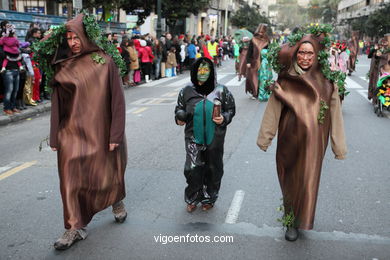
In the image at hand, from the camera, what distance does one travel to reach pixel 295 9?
15988cm

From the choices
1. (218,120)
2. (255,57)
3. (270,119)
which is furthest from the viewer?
(255,57)

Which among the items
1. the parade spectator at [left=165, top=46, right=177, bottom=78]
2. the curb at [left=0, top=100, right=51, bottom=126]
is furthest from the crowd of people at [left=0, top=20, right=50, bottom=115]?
the parade spectator at [left=165, top=46, right=177, bottom=78]

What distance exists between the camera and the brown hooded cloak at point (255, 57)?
13750mm

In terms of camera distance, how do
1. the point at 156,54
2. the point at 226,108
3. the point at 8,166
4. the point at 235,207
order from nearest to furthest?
the point at 226,108 < the point at 235,207 < the point at 8,166 < the point at 156,54

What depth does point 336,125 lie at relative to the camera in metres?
4.21

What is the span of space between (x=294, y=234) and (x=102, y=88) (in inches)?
85.6

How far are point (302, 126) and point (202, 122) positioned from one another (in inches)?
41.6

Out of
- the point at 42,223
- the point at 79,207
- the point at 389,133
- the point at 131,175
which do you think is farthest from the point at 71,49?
the point at 389,133

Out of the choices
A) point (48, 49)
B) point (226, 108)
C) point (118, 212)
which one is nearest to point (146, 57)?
point (226, 108)

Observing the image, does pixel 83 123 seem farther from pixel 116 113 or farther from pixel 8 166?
pixel 8 166

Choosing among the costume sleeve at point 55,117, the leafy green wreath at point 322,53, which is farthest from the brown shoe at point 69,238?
the leafy green wreath at point 322,53

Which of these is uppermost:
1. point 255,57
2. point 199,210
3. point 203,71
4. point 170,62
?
point 203,71

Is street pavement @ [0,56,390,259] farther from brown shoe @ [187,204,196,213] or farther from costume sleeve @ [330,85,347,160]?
costume sleeve @ [330,85,347,160]

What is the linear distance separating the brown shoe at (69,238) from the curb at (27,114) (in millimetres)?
6756
